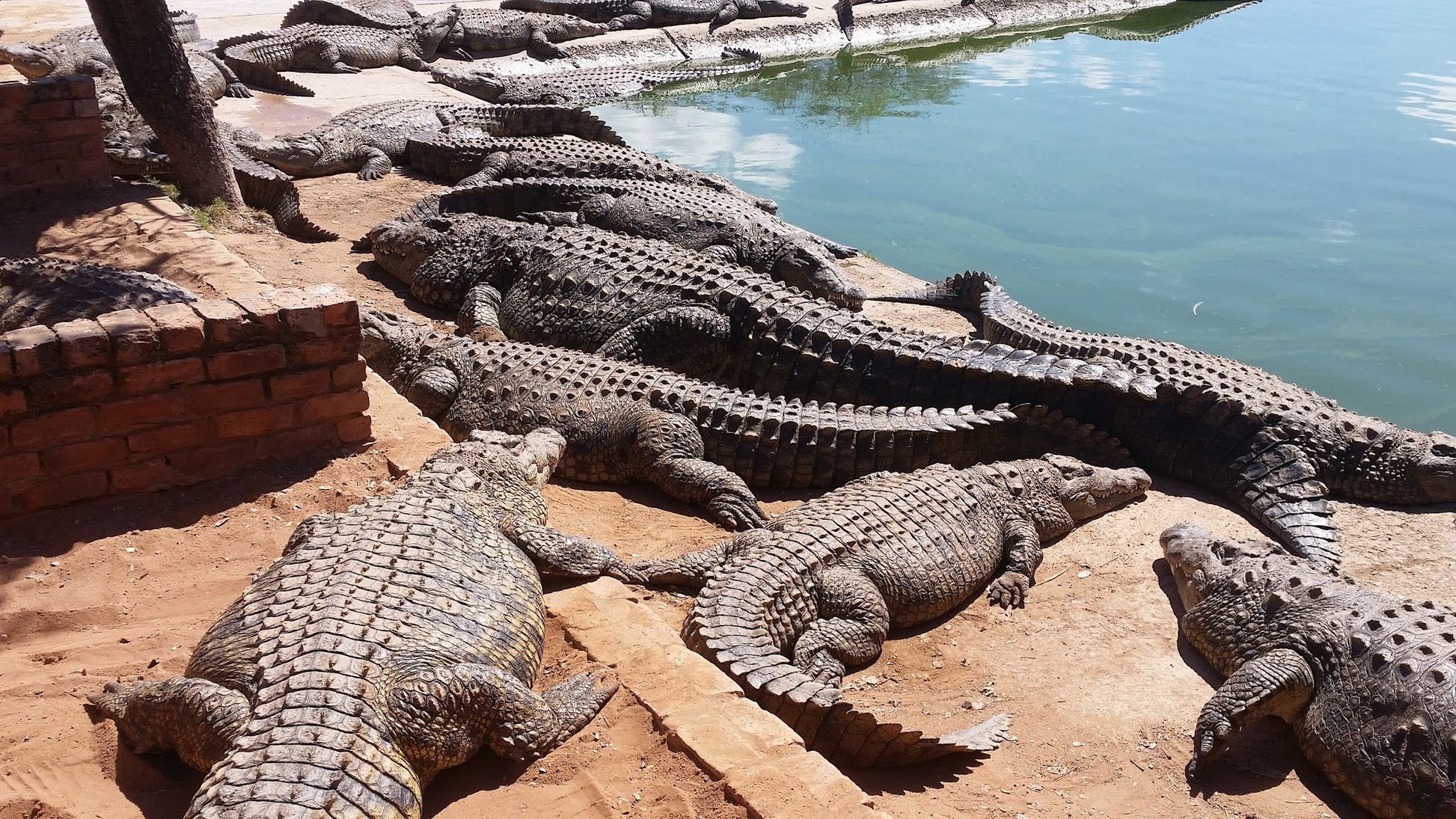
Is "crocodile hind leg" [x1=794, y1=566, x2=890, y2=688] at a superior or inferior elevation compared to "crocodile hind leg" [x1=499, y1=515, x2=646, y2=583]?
inferior

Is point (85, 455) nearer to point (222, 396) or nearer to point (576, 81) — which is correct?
point (222, 396)

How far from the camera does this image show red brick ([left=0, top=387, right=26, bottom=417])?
3.74 m

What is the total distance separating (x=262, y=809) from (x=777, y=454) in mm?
3761

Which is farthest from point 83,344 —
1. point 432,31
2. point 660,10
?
point 660,10

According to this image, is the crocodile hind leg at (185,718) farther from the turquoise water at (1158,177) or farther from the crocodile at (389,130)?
the turquoise water at (1158,177)

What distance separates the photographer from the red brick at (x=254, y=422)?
A: 4230mm

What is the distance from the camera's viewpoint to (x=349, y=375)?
446 cm

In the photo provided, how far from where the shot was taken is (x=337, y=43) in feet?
47.4

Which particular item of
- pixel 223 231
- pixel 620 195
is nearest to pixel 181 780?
pixel 223 231

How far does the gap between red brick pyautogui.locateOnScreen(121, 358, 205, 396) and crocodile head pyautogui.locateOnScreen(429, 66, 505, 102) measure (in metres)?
10.6

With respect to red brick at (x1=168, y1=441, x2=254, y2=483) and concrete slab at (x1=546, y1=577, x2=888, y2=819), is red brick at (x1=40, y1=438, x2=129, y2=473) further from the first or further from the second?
concrete slab at (x1=546, y1=577, x2=888, y2=819)

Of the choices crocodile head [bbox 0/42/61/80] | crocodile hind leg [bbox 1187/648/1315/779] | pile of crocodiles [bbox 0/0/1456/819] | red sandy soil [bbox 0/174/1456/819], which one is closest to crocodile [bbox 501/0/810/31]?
crocodile head [bbox 0/42/61/80]

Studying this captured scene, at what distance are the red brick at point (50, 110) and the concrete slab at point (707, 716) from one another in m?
4.99

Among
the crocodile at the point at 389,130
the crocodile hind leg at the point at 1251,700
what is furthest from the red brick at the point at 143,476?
the crocodile at the point at 389,130
